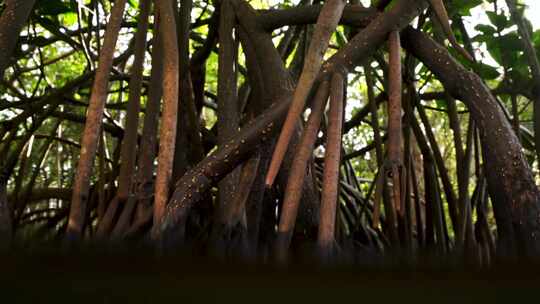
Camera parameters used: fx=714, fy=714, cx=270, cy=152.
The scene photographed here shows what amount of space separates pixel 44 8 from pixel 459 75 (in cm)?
150

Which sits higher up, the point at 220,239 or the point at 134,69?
the point at 134,69

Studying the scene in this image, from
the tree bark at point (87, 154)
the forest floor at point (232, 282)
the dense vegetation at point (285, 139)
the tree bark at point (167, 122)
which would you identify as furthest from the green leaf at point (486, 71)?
the forest floor at point (232, 282)

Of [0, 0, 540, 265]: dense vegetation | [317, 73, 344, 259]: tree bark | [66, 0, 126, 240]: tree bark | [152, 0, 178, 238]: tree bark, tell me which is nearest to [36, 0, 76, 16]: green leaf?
[0, 0, 540, 265]: dense vegetation

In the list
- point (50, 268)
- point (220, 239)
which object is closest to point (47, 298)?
point (50, 268)

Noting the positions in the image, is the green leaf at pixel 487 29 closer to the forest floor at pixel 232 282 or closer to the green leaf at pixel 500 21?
the green leaf at pixel 500 21

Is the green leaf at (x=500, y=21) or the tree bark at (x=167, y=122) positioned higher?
the green leaf at (x=500, y=21)

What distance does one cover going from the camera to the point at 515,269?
862mm

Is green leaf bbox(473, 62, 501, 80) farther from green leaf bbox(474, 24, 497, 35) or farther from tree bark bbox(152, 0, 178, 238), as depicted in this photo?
tree bark bbox(152, 0, 178, 238)

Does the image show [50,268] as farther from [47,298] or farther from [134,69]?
[134,69]

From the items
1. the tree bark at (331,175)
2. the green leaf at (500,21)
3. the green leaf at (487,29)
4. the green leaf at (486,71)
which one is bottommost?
the tree bark at (331,175)

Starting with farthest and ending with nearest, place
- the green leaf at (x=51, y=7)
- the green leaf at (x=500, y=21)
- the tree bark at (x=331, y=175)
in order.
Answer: the green leaf at (x=51, y=7)
the green leaf at (x=500, y=21)
the tree bark at (x=331, y=175)

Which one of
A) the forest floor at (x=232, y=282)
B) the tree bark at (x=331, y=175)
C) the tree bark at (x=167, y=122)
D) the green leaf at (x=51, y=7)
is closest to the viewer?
the forest floor at (x=232, y=282)

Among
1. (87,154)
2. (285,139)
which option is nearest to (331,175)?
(285,139)

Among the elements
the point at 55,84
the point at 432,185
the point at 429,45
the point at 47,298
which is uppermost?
the point at 55,84
